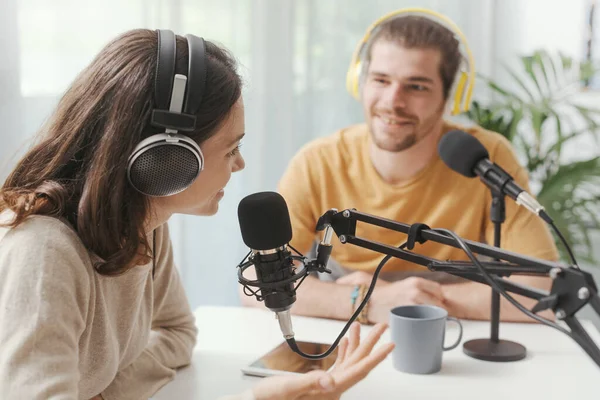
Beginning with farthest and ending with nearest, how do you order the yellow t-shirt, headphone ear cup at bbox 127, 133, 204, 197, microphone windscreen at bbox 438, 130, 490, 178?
the yellow t-shirt, microphone windscreen at bbox 438, 130, 490, 178, headphone ear cup at bbox 127, 133, 204, 197

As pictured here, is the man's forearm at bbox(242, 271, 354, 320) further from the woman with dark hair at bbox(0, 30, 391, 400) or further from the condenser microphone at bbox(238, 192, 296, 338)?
the condenser microphone at bbox(238, 192, 296, 338)

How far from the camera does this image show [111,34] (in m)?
1.82

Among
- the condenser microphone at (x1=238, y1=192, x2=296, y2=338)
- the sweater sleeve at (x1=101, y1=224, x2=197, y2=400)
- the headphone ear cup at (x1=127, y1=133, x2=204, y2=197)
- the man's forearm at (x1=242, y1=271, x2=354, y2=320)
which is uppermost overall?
the headphone ear cup at (x1=127, y1=133, x2=204, y2=197)

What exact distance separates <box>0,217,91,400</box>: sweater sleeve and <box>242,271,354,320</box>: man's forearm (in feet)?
2.24

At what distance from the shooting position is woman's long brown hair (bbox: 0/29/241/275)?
940 millimetres

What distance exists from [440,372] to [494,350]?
14 centimetres

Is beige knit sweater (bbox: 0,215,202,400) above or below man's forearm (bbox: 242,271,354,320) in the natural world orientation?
above

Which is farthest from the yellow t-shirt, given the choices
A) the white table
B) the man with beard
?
the white table

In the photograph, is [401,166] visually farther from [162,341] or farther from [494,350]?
[162,341]

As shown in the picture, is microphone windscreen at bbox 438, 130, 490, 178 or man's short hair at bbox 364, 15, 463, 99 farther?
man's short hair at bbox 364, 15, 463, 99

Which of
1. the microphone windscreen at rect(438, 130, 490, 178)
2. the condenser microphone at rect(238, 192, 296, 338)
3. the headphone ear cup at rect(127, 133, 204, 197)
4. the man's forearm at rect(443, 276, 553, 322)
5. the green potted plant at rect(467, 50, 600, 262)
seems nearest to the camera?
the condenser microphone at rect(238, 192, 296, 338)

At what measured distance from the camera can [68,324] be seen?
35.0 inches

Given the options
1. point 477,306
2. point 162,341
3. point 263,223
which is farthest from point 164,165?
point 477,306

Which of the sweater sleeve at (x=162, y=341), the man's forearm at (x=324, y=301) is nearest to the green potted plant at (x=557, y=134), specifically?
the man's forearm at (x=324, y=301)
